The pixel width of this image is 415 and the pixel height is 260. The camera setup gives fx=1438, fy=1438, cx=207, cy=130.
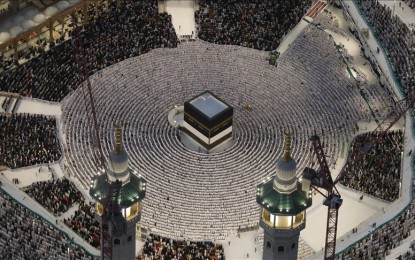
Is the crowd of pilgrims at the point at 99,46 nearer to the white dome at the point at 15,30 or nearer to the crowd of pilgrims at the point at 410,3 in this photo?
the white dome at the point at 15,30

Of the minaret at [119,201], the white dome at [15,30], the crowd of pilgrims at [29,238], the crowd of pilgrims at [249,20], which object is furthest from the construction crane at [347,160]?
the white dome at [15,30]

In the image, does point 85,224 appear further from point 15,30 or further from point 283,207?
point 283,207

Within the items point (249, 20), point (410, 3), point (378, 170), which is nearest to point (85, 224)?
point (378, 170)

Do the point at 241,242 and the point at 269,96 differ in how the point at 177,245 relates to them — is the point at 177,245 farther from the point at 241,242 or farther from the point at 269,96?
the point at 269,96

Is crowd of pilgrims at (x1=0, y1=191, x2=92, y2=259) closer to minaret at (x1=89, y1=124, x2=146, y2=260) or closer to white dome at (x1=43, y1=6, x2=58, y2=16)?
minaret at (x1=89, y1=124, x2=146, y2=260)

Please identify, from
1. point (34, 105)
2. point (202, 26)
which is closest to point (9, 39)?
point (34, 105)

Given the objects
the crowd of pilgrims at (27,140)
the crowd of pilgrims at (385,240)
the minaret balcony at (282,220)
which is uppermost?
the crowd of pilgrims at (27,140)
